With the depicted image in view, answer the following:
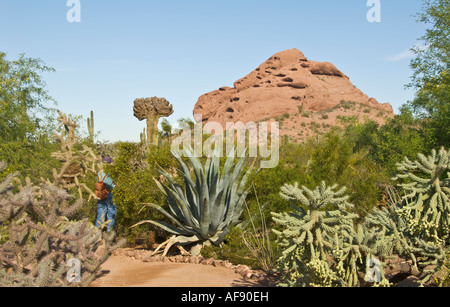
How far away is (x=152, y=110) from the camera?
20000mm

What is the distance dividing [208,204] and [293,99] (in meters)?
65.7

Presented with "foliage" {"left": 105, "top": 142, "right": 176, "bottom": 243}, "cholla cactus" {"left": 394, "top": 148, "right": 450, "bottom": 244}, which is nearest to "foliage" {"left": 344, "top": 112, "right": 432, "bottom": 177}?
"cholla cactus" {"left": 394, "top": 148, "right": 450, "bottom": 244}

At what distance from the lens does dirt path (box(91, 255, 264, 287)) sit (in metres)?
4.67

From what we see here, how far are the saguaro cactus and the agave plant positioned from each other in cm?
1132

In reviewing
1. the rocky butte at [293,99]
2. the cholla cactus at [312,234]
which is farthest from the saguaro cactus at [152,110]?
the rocky butte at [293,99]

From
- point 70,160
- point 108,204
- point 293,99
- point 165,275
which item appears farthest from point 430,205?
point 293,99

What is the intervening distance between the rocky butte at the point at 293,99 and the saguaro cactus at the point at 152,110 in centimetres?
3126

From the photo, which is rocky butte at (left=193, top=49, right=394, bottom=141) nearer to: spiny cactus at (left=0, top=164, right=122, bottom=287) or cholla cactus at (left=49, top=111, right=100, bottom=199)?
cholla cactus at (left=49, top=111, right=100, bottom=199)

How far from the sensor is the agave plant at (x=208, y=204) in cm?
652

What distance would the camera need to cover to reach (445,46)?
479 inches
